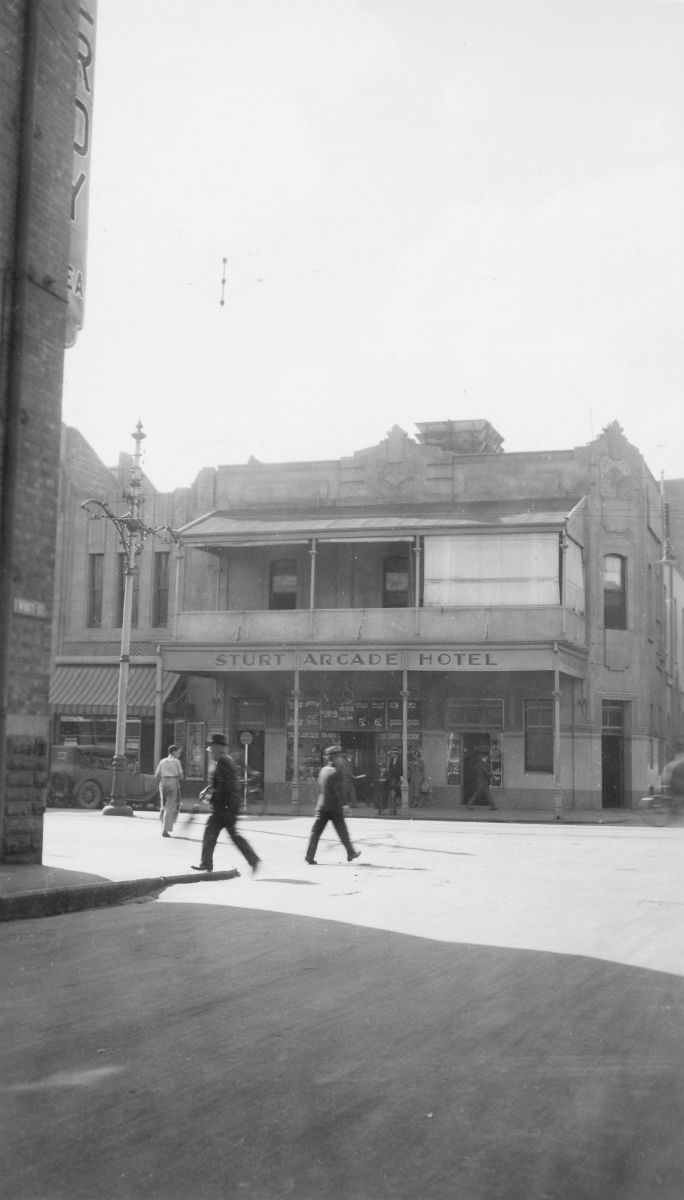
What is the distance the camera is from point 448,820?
92.2ft

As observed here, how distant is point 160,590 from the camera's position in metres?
36.6

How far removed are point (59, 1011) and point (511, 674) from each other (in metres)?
26.7

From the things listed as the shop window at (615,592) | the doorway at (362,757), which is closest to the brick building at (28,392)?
the doorway at (362,757)

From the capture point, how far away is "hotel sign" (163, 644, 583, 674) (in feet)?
100

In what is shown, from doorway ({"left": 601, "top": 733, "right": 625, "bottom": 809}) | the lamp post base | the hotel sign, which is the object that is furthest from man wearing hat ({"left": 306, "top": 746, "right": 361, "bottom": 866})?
doorway ({"left": 601, "top": 733, "right": 625, "bottom": 809})

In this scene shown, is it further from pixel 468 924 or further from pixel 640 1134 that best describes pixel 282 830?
pixel 640 1134

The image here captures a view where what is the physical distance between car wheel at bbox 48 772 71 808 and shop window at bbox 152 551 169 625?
7650mm

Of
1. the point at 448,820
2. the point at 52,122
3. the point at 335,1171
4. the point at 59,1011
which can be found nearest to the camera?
the point at 335,1171

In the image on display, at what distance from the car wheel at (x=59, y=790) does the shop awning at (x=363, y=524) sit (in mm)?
7606

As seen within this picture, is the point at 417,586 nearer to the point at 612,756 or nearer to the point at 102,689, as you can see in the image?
the point at 612,756

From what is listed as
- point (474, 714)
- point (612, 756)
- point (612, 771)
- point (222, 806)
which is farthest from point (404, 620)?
point (222, 806)

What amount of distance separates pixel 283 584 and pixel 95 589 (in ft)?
20.4

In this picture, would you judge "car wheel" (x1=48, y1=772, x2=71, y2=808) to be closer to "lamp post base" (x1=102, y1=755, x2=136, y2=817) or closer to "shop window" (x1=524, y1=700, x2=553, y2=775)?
"lamp post base" (x1=102, y1=755, x2=136, y2=817)

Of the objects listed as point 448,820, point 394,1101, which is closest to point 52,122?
point 394,1101
